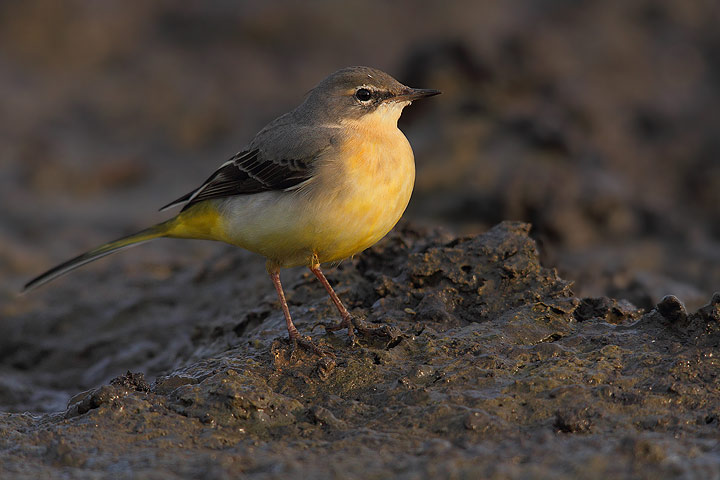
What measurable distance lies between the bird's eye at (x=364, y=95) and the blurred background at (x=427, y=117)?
2.11 m

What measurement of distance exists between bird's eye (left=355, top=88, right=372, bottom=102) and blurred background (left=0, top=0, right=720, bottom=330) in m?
2.11

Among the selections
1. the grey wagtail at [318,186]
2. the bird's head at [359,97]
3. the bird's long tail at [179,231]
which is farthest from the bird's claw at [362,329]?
the bird's head at [359,97]

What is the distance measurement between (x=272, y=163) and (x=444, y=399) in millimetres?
2368

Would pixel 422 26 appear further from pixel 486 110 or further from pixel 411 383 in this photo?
pixel 411 383

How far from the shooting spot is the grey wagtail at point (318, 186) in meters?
5.63

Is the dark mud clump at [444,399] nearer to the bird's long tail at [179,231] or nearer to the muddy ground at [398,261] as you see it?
the muddy ground at [398,261]

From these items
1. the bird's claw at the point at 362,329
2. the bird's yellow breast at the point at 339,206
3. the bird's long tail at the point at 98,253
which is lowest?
the bird's claw at the point at 362,329

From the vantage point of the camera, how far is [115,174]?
1320 cm

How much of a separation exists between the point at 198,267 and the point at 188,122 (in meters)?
6.32

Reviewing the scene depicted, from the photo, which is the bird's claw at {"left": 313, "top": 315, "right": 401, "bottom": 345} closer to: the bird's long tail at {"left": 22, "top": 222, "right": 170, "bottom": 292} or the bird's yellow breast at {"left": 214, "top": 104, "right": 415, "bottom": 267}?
the bird's yellow breast at {"left": 214, "top": 104, "right": 415, "bottom": 267}

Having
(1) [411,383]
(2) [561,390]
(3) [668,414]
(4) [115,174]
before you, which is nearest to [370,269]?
(1) [411,383]

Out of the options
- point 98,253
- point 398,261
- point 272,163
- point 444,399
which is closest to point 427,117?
point 398,261

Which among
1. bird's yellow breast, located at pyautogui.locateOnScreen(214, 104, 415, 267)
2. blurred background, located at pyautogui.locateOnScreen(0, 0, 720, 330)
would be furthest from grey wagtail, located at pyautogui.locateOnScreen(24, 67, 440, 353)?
blurred background, located at pyautogui.locateOnScreen(0, 0, 720, 330)

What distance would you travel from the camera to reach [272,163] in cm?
620
